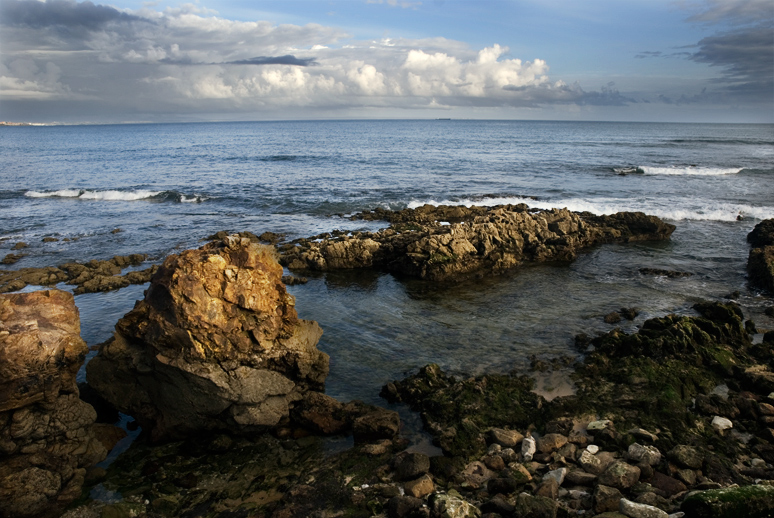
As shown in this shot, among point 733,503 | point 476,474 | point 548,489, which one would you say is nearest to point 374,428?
point 476,474

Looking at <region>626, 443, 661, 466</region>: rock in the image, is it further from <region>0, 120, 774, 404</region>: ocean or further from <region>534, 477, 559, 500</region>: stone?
<region>0, 120, 774, 404</region>: ocean

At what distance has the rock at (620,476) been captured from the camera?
8984 mm

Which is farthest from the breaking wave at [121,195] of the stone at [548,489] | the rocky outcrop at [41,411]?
the stone at [548,489]

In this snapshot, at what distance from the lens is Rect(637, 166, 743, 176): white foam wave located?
59500 mm

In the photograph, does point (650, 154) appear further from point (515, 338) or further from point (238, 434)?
point (238, 434)

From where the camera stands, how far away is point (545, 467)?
986cm

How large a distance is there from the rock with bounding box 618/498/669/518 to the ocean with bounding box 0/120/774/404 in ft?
19.7

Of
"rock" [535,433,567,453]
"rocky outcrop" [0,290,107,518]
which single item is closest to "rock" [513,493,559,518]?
"rock" [535,433,567,453]

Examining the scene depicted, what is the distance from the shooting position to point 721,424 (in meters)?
11.0

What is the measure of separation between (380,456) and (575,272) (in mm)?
15685

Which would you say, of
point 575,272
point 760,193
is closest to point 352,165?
point 760,193

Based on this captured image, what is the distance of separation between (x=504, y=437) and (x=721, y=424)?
15.7ft

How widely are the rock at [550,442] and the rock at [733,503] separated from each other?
9.32 feet

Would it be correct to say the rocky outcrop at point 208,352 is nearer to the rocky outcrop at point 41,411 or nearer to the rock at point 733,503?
the rocky outcrop at point 41,411
